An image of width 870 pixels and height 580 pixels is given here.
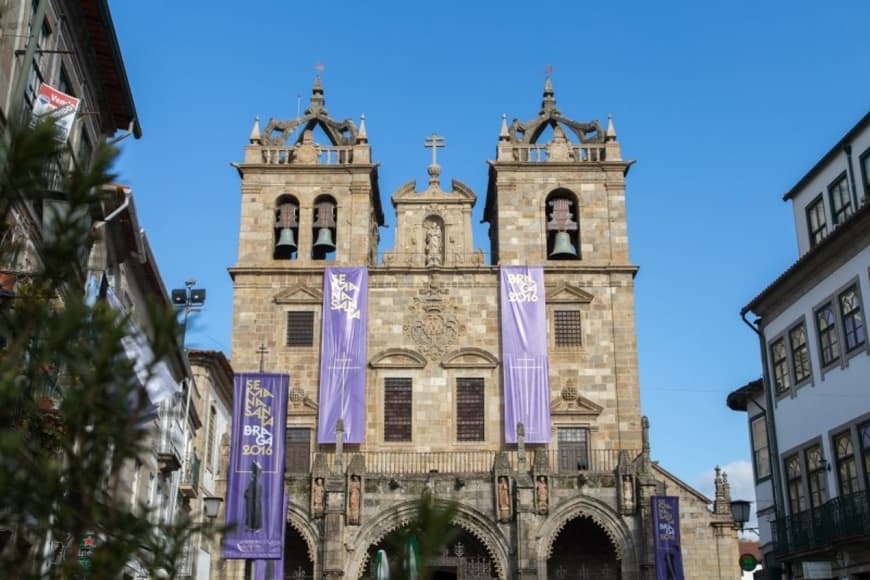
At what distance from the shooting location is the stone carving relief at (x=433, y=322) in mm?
37281

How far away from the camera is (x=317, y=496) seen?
32.3 metres

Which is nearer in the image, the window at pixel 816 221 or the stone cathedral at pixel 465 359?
the window at pixel 816 221

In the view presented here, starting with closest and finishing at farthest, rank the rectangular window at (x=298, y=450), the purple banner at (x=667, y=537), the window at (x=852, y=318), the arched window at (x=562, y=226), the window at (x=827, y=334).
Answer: the window at (x=852, y=318)
the window at (x=827, y=334)
the purple banner at (x=667, y=537)
the rectangular window at (x=298, y=450)
the arched window at (x=562, y=226)

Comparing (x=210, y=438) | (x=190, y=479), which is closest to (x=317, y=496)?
(x=210, y=438)

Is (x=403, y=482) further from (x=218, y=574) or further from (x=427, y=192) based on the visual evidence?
(x=427, y=192)

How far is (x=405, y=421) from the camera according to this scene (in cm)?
3619

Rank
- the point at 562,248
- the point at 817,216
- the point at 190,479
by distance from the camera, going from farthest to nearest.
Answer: the point at 562,248, the point at 190,479, the point at 817,216

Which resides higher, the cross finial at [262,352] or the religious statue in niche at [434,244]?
the religious statue in niche at [434,244]

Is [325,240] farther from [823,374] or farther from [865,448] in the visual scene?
[865,448]

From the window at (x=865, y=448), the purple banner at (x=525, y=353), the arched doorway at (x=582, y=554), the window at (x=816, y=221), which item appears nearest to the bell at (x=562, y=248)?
the purple banner at (x=525, y=353)

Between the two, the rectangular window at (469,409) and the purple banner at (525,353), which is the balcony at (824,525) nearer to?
the purple banner at (525,353)

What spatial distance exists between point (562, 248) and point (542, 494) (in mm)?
10121

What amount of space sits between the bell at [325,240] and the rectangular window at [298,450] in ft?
23.1

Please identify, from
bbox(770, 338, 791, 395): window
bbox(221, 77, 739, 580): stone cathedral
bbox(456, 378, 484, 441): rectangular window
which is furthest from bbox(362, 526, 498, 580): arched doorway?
bbox(770, 338, 791, 395): window
